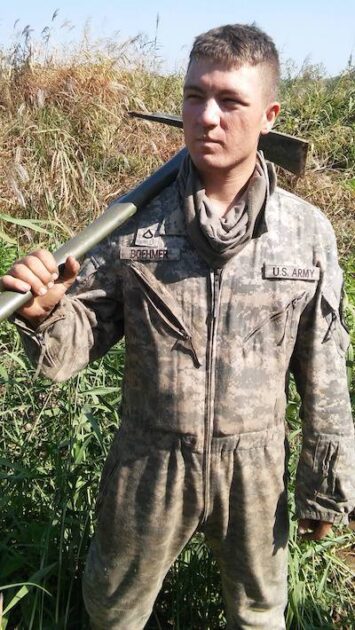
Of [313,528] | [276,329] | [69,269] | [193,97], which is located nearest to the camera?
[69,269]

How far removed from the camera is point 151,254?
1.90 meters

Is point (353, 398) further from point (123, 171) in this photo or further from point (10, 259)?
point (123, 171)

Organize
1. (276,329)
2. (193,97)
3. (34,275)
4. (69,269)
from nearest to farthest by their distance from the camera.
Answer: (34,275), (69,269), (193,97), (276,329)

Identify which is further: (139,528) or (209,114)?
(139,528)

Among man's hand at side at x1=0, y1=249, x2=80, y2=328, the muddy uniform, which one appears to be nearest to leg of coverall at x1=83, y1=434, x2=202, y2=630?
the muddy uniform

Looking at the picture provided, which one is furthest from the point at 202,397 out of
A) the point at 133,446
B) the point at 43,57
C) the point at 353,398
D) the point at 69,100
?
the point at 43,57

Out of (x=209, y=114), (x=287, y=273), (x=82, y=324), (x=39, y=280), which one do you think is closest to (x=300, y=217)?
(x=287, y=273)

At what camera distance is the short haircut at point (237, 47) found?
5.83ft

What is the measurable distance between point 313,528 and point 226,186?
937 millimetres

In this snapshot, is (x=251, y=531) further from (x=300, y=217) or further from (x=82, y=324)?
(x=300, y=217)

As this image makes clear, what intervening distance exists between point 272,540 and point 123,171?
4.60 m

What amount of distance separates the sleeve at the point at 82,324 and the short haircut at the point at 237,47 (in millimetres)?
510

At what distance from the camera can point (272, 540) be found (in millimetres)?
2053

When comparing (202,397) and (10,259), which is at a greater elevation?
(10,259)
